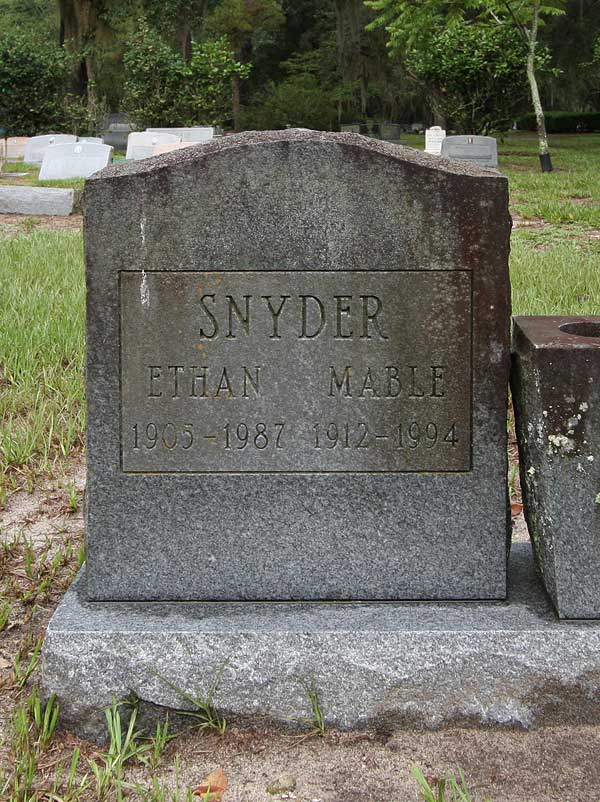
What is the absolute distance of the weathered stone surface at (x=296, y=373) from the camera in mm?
2707

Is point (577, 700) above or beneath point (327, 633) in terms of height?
beneath

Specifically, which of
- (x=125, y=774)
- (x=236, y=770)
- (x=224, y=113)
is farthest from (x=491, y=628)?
(x=224, y=113)

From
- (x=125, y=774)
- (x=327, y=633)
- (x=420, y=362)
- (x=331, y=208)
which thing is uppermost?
(x=331, y=208)

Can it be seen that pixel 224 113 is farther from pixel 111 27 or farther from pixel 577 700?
pixel 577 700

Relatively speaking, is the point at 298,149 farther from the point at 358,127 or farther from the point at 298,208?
the point at 358,127

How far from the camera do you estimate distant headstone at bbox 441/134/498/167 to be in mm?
17938

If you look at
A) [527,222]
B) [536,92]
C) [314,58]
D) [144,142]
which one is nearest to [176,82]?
[144,142]

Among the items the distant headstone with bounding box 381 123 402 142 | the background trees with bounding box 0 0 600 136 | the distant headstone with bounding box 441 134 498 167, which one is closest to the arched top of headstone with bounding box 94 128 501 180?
the distant headstone with bounding box 441 134 498 167

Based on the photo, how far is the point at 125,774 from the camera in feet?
8.27

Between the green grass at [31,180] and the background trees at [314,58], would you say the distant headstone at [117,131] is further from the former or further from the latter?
the green grass at [31,180]

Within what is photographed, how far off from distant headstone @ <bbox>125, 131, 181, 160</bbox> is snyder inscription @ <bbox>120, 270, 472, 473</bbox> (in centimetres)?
1439

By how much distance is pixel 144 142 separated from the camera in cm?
1744

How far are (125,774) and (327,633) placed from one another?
617 mm

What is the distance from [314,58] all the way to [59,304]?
35902 mm
